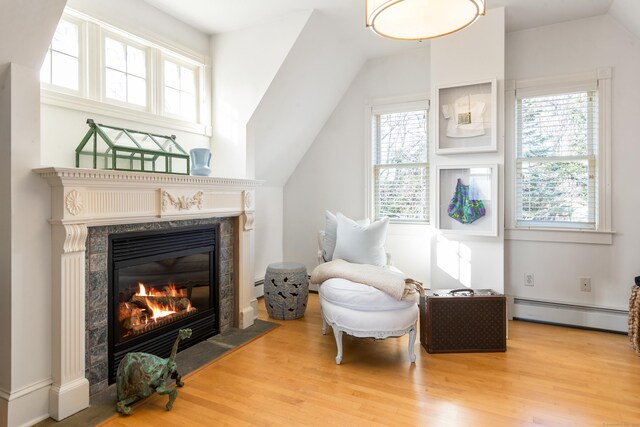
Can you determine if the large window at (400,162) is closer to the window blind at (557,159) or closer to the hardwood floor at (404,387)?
the window blind at (557,159)

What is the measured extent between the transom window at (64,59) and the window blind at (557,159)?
11.8 feet

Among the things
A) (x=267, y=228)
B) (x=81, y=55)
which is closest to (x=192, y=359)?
(x=267, y=228)

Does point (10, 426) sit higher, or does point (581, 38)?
point (581, 38)

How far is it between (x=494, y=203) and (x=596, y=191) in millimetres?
908

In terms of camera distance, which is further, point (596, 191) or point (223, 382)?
point (596, 191)

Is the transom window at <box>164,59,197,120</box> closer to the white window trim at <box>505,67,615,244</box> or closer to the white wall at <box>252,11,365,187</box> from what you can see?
the white wall at <box>252,11,365,187</box>

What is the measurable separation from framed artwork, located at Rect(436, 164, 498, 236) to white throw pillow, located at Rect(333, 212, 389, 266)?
0.61 meters

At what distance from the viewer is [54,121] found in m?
2.23

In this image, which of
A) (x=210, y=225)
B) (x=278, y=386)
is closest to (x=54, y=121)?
(x=210, y=225)

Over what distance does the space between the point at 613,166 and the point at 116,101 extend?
13.2 feet

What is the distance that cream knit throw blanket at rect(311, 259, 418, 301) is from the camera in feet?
7.68

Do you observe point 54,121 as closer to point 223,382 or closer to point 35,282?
point 35,282

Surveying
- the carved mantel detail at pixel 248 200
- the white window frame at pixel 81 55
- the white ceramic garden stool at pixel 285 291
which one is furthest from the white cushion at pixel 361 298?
the white window frame at pixel 81 55

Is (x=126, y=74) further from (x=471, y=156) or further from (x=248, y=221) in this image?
(x=471, y=156)
